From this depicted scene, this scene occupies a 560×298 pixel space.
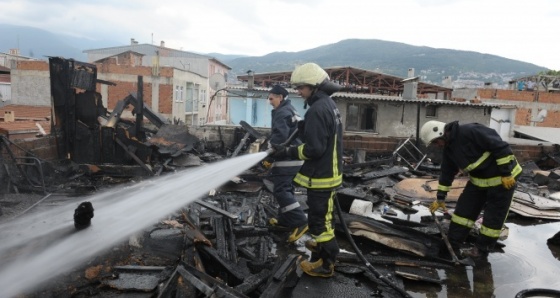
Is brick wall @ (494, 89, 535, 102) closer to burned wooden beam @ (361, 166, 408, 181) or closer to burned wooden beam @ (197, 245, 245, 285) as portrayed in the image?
burned wooden beam @ (361, 166, 408, 181)

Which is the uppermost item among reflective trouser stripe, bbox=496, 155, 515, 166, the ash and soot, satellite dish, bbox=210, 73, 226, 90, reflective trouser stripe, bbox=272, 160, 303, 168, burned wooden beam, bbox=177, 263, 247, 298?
satellite dish, bbox=210, 73, 226, 90

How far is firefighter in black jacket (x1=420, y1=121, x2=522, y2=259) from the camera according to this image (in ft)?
13.3

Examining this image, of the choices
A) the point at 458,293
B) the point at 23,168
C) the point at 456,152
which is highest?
the point at 456,152

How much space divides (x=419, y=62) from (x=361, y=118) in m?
133

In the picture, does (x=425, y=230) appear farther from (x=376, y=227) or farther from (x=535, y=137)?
(x=535, y=137)

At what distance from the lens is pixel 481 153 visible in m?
4.17

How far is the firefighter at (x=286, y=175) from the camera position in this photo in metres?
4.78

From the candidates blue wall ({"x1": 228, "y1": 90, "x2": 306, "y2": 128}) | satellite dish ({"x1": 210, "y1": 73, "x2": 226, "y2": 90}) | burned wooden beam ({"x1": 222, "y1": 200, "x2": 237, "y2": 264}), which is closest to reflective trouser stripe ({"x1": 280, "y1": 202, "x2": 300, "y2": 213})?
burned wooden beam ({"x1": 222, "y1": 200, "x2": 237, "y2": 264})

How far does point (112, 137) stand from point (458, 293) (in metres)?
7.30

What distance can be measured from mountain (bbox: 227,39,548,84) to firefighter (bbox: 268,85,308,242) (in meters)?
100

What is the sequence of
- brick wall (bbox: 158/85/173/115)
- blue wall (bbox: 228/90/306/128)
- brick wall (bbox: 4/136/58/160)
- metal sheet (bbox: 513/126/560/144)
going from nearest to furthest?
brick wall (bbox: 4/136/58/160) → metal sheet (bbox: 513/126/560/144) → blue wall (bbox: 228/90/306/128) → brick wall (bbox: 158/85/173/115)

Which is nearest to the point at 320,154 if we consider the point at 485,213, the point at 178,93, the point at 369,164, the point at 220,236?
the point at 220,236

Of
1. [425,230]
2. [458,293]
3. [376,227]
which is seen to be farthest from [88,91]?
[458,293]

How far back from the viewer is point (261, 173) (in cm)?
839
